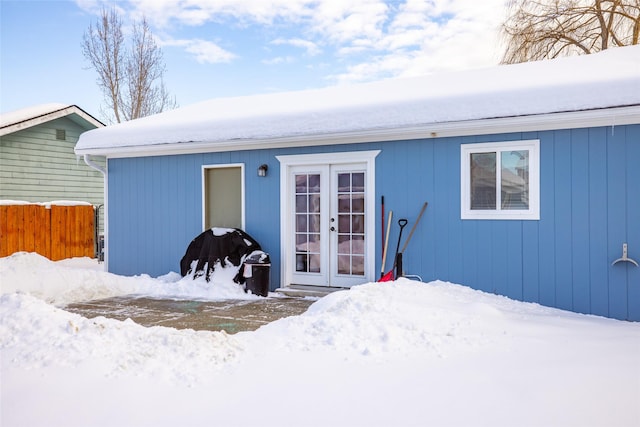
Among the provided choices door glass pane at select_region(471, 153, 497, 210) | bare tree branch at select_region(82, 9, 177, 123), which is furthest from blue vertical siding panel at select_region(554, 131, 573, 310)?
bare tree branch at select_region(82, 9, 177, 123)

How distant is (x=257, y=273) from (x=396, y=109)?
2951mm

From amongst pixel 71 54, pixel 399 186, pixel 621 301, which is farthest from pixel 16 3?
pixel 621 301

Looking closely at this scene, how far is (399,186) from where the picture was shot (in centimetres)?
720

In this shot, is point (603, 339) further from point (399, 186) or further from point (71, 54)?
point (71, 54)

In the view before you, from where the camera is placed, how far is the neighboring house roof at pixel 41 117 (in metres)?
13.4

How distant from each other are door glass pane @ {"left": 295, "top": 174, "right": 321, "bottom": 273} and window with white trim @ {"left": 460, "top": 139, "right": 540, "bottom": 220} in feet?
7.18

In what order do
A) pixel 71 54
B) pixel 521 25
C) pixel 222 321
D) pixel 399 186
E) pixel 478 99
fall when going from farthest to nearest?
pixel 71 54 → pixel 521 25 → pixel 399 186 → pixel 478 99 → pixel 222 321

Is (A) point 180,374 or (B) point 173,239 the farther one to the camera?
(B) point 173,239

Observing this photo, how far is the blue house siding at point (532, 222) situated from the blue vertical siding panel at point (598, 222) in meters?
0.01

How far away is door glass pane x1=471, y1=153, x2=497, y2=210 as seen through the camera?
21.8ft

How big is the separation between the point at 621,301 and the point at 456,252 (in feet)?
6.24

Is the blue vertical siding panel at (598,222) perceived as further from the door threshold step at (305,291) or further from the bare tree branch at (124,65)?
the bare tree branch at (124,65)

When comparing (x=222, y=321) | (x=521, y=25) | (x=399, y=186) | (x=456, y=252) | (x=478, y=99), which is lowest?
(x=222, y=321)

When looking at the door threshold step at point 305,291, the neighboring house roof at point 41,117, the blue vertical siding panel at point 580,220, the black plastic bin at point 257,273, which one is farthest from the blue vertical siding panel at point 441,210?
the neighboring house roof at point 41,117
